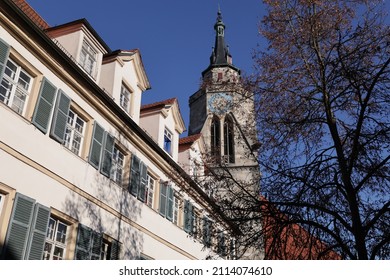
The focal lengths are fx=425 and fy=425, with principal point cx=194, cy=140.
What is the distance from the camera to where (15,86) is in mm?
9484

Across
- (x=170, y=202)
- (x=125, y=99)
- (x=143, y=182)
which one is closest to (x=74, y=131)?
(x=143, y=182)

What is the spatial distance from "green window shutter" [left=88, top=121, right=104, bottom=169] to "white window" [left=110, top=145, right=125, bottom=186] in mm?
914

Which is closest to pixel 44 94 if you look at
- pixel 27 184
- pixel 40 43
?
pixel 40 43

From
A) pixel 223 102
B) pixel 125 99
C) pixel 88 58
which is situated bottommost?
pixel 223 102

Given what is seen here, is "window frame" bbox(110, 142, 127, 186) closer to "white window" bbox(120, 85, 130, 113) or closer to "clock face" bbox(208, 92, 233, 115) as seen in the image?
"white window" bbox(120, 85, 130, 113)

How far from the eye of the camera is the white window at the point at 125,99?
583 inches

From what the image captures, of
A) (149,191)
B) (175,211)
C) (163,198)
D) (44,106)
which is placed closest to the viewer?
(44,106)

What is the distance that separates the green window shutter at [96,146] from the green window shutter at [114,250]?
2254 mm

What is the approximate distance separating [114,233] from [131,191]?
1.67 m

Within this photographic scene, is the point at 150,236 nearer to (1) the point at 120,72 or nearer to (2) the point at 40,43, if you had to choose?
(1) the point at 120,72

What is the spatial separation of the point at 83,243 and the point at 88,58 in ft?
19.1

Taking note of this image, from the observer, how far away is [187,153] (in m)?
20.1

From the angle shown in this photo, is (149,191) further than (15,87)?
Yes

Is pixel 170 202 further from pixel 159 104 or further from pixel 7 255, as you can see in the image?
pixel 7 255
